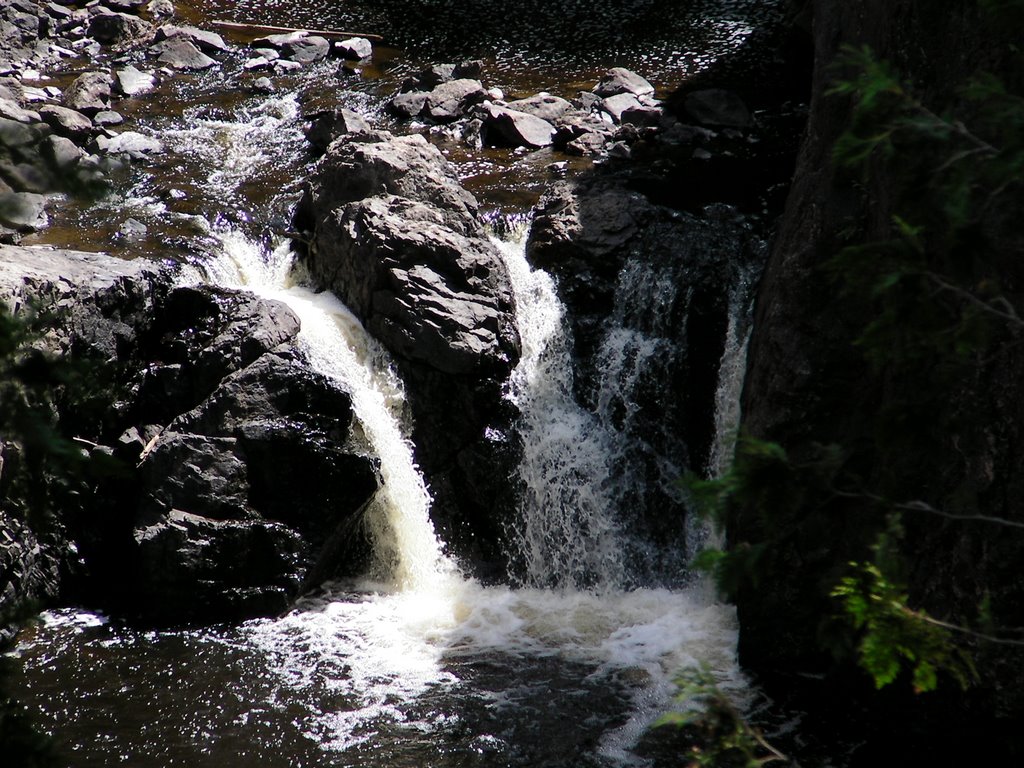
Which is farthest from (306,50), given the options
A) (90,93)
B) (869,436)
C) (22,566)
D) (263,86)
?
(869,436)

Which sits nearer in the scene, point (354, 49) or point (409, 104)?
point (409, 104)

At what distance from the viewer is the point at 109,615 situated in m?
7.84

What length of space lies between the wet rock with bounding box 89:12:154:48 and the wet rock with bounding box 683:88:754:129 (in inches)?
351

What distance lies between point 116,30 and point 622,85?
8.27 metres

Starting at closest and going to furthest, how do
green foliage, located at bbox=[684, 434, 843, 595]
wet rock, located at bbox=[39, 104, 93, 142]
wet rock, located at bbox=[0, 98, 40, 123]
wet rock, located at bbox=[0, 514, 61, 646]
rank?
green foliage, located at bbox=[684, 434, 843, 595] → wet rock, located at bbox=[0, 514, 61, 646] → wet rock, located at bbox=[0, 98, 40, 123] → wet rock, located at bbox=[39, 104, 93, 142]

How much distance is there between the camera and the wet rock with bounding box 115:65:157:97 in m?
13.7

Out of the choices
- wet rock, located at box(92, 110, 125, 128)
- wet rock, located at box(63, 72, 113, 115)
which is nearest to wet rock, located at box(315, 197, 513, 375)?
wet rock, located at box(92, 110, 125, 128)

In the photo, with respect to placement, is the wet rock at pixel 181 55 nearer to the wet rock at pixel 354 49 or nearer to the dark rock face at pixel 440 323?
the wet rock at pixel 354 49

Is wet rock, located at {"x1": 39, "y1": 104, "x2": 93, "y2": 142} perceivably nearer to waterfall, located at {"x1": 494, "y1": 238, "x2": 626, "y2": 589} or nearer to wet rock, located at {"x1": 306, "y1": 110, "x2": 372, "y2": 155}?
wet rock, located at {"x1": 306, "y1": 110, "x2": 372, "y2": 155}

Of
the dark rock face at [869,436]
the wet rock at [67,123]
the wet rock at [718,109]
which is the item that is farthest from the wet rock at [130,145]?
the dark rock face at [869,436]

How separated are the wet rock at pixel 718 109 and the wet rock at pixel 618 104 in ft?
2.52

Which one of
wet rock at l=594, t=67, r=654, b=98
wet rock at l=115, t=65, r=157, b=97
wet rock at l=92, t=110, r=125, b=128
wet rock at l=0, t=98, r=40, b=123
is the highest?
wet rock at l=594, t=67, r=654, b=98

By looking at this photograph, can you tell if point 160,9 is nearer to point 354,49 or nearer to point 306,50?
point 306,50

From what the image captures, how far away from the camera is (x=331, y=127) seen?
1173cm
